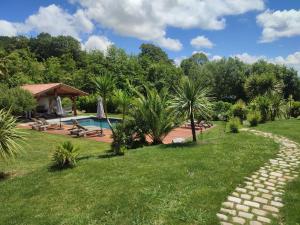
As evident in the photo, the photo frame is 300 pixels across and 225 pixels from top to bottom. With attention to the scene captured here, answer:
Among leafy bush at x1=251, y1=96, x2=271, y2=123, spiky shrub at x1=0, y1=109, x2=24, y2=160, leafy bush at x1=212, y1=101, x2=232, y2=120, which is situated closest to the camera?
spiky shrub at x1=0, y1=109, x2=24, y2=160

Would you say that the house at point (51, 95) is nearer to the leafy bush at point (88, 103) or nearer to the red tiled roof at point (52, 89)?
the red tiled roof at point (52, 89)

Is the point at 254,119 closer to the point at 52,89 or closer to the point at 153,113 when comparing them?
the point at 153,113

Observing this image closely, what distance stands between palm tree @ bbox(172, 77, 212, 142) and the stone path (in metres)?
3.53

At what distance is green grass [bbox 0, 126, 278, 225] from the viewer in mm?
5410

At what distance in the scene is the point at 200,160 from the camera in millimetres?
8555

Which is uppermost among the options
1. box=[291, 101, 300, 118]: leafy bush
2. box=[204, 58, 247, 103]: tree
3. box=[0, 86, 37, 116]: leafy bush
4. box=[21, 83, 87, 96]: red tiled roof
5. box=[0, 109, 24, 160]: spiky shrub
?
box=[204, 58, 247, 103]: tree

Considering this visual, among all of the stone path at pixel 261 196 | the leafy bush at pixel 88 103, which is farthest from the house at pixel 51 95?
the stone path at pixel 261 196

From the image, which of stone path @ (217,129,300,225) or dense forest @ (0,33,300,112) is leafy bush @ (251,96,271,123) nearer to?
stone path @ (217,129,300,225)

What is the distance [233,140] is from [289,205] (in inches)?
241

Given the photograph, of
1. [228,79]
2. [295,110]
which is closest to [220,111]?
[295,110]

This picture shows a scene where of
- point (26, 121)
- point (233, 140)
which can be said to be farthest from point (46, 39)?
point (233, 140)

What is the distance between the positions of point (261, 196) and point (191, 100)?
5.74 metres

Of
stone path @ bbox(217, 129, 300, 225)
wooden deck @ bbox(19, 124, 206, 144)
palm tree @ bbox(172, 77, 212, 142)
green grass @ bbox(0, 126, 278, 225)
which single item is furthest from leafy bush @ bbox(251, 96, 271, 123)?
stone path @ bbox(217, 129, 300, 225)

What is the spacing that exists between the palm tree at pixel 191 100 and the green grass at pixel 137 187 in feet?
4.98
